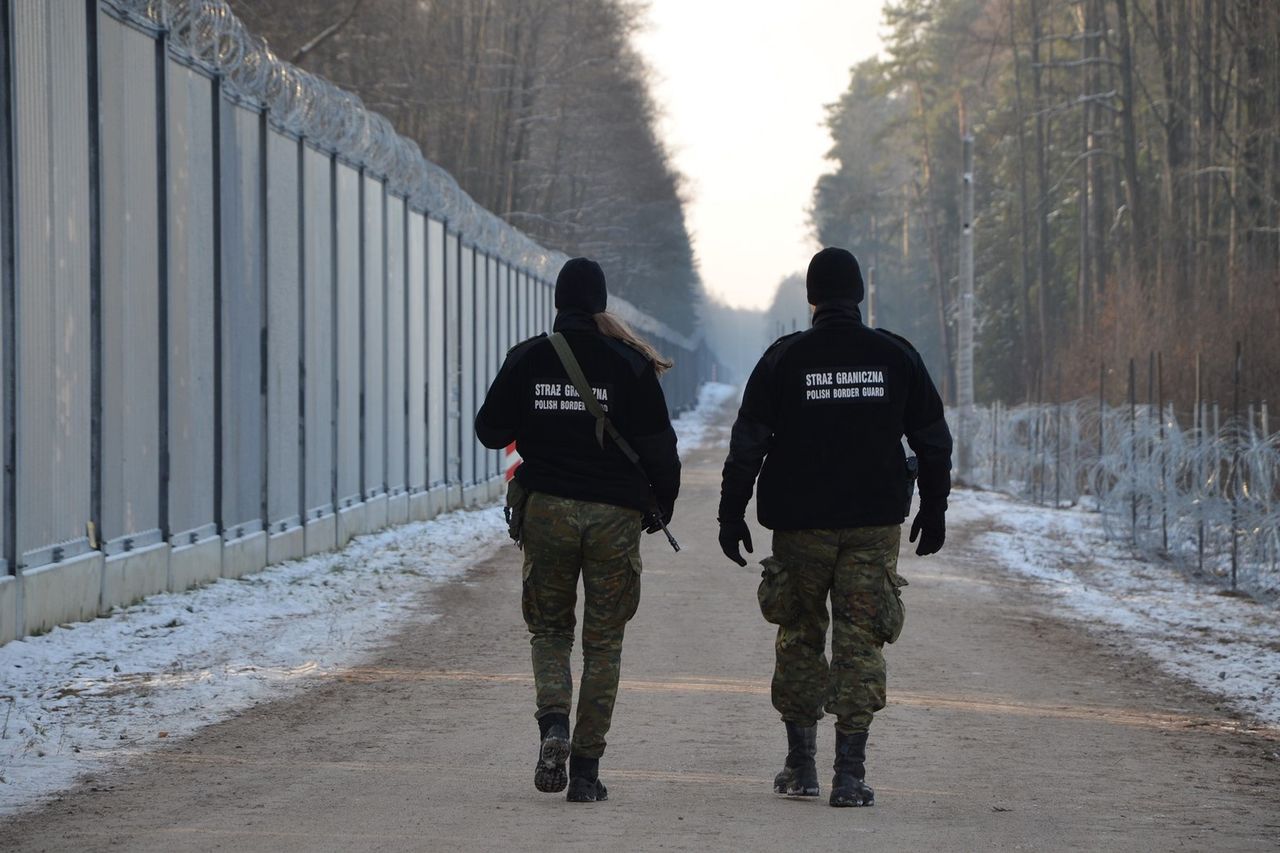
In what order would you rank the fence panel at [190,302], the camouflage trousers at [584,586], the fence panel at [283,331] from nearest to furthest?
the camouflage trousers at [584,586] → the fence panel at [190,302] → the fence panel at [283,331]

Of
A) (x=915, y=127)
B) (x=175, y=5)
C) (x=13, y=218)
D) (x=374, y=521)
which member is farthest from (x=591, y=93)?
(x=13, y=218)

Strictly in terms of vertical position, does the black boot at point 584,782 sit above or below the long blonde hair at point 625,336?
below

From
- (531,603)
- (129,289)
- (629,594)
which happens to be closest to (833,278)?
(629,594)

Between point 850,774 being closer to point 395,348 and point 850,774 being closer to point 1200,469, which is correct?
point 1200,469

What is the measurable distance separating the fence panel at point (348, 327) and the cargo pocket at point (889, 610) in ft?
38.4

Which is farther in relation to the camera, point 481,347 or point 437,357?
point 481,347

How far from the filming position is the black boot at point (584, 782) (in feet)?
19.4

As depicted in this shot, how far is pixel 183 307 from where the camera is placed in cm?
1255

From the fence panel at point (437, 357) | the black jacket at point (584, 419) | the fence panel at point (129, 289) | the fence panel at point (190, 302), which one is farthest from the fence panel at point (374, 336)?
the black jacket at point (584, 419)

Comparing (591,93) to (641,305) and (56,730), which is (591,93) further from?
(56,730)

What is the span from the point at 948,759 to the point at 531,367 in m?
2.38

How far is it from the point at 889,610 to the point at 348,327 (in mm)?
12386

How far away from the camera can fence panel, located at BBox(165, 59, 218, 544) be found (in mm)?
12336

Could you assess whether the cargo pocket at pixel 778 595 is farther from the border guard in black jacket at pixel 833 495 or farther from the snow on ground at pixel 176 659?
the snow on ground at pixel 176 659
